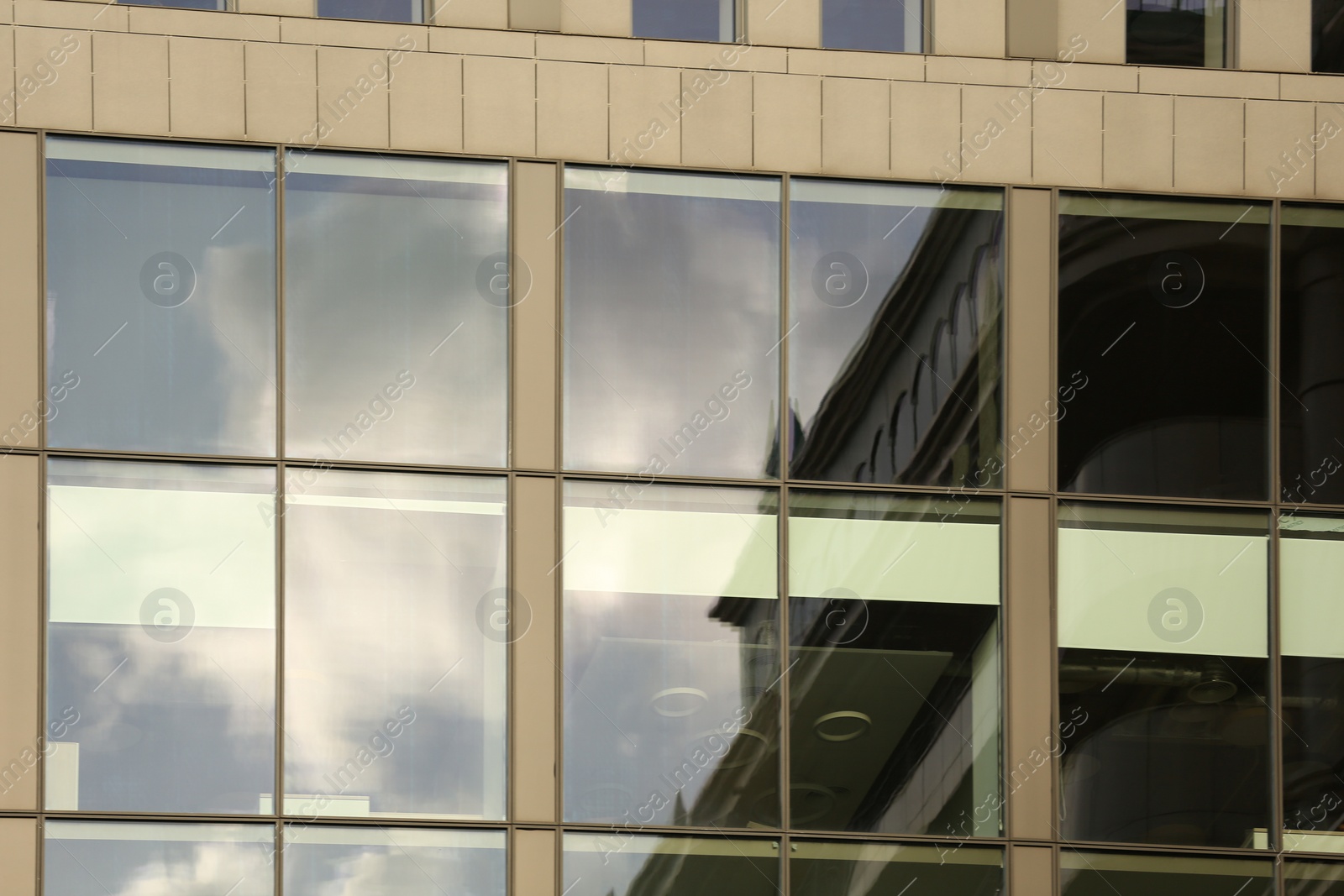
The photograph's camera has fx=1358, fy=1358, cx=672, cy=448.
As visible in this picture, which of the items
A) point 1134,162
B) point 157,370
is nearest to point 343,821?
point 157,370

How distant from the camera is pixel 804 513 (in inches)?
491

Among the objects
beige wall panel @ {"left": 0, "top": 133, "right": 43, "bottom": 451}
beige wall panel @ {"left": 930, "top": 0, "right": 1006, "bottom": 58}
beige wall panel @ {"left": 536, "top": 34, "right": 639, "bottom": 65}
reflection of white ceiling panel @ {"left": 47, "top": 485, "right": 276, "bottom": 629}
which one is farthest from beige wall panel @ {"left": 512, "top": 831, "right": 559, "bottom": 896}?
beige wall panel @ {"left": 930, "top": 0, "right": 1006, "bottom": 58}

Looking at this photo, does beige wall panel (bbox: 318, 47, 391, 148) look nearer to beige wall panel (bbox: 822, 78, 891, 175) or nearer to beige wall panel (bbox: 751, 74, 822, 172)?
beige wall panel (bbox: 751, 74, 822, 172)

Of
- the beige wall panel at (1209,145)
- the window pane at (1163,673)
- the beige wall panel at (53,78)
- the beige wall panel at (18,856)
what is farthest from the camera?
the beige wall panel at (1209,145)

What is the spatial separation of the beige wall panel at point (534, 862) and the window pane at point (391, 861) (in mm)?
142

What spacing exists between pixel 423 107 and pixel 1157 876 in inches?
381

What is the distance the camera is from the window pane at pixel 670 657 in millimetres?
11969

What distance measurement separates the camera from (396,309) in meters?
12.4

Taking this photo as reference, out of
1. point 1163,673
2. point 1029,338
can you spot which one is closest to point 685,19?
point 1029,338

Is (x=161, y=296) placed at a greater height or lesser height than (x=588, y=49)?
lesser

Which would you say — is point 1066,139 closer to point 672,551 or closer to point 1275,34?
point 1275,34

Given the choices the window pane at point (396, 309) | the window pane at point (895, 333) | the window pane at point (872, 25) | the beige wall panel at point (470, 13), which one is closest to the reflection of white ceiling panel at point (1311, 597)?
the window pane at point (895, 333)

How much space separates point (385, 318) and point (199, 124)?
2416 millimetres

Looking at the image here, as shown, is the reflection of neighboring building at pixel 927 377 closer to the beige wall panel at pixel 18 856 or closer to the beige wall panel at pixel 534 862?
the beige wall panel at pixel 534 862
